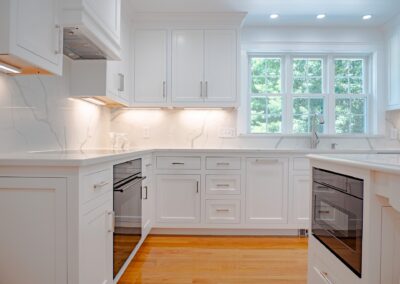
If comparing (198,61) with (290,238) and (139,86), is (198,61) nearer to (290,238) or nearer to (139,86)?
(139,86)

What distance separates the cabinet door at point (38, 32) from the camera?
1.36 m

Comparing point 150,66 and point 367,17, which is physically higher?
point 367,17

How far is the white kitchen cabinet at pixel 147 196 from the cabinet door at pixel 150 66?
795 mm

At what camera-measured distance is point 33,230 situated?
1404mm

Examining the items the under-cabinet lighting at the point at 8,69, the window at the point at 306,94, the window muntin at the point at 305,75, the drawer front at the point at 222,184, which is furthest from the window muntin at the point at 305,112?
the under-cabinet lighting at the point at 8,69

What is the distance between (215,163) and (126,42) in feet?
5.19

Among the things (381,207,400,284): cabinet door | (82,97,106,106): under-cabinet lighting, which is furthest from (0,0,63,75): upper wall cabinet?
(381,207,400,284): cabinet door

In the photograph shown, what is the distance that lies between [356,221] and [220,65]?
250cm

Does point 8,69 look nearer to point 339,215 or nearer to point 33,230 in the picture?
point 33,230

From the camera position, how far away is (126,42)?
3332mm

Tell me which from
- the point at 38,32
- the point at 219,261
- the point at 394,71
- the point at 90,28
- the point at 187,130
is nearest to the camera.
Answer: the point at 38,32

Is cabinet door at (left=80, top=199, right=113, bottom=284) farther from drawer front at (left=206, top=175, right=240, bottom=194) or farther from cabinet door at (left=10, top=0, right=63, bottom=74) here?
drawer front at (left=206, top=175, right=240, bottom=194)

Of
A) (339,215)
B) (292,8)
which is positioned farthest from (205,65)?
(339,215)

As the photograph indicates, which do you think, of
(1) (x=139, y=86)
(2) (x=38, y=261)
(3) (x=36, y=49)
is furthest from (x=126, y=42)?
(2) (x=38, y=261)
